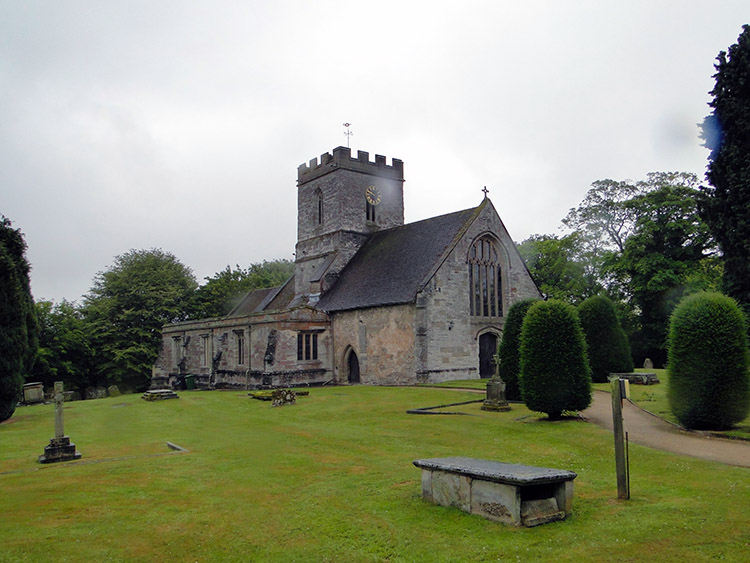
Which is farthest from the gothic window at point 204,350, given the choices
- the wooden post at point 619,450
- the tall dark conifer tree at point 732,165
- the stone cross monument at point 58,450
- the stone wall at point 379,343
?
the wooden post at point 619,450

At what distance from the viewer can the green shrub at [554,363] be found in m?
16.6

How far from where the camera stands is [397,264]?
35.6 meters

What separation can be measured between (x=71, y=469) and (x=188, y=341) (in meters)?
32.7

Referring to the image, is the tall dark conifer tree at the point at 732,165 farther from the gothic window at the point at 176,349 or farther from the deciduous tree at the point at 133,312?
the deciduous tree at the point at 133,312

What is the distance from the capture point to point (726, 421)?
14250 mm

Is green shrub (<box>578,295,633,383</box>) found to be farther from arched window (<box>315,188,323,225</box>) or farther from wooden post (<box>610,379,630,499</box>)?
arched window (<box>315,188,323,225</box>)

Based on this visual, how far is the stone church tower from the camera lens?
41938 millimetres

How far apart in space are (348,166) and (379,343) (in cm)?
1542

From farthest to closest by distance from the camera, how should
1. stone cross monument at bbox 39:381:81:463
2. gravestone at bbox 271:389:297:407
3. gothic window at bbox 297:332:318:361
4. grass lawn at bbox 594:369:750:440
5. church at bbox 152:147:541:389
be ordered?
gothic window at bbox 297:332:318:361 < church at bbox 152:147:541:389 < gravestone at bbox 271:389:297:407 < grass lawn at bbox 594:369:750:440 < stone cross monument at bbox 39:381:81:463

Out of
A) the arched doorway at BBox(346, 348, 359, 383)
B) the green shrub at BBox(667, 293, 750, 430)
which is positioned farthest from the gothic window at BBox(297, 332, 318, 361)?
the green shrub at BBox(667, 293, 750, 430)

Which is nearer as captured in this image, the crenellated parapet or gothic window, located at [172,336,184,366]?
the crenellated parapet

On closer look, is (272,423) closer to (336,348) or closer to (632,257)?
(336,348)

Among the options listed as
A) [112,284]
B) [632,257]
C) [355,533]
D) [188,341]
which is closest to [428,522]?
[355,533]

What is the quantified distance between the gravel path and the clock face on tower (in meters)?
28.3
